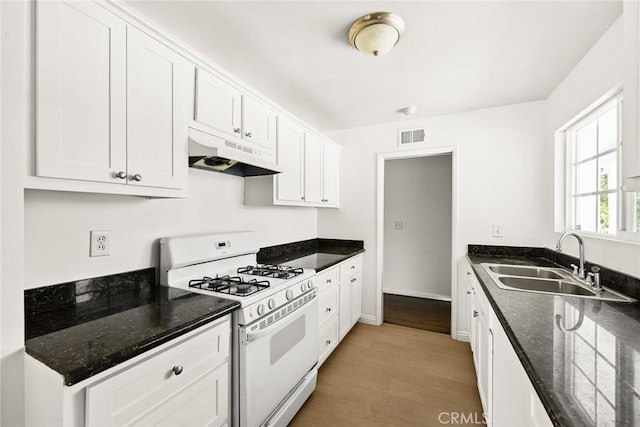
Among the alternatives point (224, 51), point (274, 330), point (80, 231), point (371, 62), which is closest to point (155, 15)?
point (224, 51)

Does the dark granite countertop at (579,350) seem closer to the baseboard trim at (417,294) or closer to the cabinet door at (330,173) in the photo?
the cabinet door at (330,173)

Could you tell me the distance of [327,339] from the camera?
7.88ft

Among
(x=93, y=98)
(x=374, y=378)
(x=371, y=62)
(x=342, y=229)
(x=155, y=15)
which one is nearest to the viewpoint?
(x=93, y=98)

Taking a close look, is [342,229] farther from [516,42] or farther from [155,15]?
[155,15]

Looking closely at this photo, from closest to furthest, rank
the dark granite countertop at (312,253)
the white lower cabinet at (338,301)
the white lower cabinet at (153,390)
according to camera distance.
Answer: the white lower cabinet at (153,390), the white lower cabinet at (338,301), the dark granite countertop at (312,253)

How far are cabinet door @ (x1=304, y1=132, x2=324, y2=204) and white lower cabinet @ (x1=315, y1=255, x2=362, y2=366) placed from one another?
0.78 meters

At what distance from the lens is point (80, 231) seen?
1322mm

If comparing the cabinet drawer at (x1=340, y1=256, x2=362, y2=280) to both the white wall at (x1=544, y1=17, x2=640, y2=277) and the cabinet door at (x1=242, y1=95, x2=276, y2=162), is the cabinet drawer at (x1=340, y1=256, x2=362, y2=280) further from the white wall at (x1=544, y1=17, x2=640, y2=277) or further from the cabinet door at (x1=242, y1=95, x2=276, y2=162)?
the white wall at (x1=544, y1=17, x2=640, y2=277)

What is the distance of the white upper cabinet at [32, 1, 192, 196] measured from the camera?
0.98 meters

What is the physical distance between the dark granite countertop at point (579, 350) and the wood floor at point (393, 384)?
3.37 ft

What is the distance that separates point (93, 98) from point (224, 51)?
0.94 meters

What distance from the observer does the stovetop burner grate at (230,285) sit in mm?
1509

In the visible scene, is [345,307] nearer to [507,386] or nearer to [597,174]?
[507,386]

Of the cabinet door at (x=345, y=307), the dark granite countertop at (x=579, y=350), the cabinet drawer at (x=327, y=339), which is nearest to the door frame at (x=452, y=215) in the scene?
the cabinet door at (x=345, y=307)
